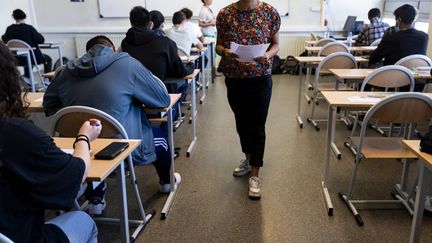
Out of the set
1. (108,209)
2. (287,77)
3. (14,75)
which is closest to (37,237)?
(14,75)

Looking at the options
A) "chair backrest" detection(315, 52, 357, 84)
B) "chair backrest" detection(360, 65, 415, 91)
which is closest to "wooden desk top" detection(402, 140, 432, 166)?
"chair backrest" detection(360, 65, 415, 91)

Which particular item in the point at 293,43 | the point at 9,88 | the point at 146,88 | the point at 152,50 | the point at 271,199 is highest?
the point at 9,88

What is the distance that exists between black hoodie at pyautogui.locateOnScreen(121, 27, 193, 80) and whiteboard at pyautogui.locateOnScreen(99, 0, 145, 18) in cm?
523

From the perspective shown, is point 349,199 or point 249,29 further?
point 349,199

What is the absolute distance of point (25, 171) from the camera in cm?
105

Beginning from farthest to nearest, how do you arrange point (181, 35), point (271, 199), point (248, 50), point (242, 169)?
point (181, 35)
point (242, 169)
point (271, 199)
point (248, 50)

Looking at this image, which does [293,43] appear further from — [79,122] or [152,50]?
[79,122]

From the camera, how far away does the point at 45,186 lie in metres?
1.10

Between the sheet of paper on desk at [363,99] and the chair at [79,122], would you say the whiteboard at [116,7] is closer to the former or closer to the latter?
the sheet of paper on desk at [363,99]

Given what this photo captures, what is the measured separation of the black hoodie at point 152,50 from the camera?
9.99ft

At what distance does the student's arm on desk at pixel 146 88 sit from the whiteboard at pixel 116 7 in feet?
20.7

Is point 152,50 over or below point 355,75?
over

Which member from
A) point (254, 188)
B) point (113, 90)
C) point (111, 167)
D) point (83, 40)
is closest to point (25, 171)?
point (111, 167)

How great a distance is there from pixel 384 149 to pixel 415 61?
167 centimetres
